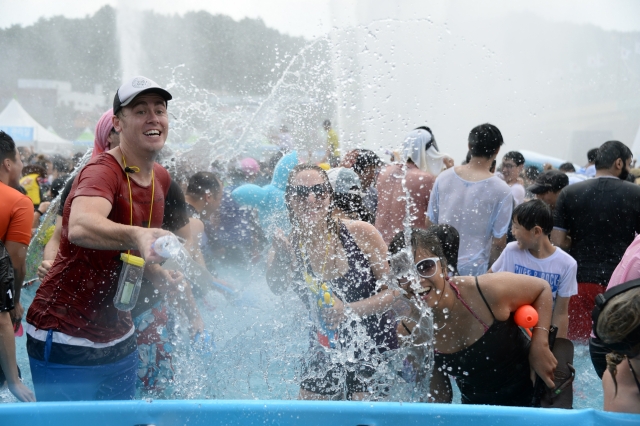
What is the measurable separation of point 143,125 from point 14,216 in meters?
0.94

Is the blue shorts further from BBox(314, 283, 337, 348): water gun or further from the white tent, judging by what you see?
the white tent

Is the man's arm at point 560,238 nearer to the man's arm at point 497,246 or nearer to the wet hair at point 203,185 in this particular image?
the man's arm at point 497,246

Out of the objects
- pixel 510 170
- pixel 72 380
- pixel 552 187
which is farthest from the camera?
pixel 510 170

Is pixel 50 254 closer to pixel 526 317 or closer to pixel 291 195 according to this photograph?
pixel 291 195

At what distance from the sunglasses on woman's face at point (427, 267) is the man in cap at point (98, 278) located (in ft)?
3.41

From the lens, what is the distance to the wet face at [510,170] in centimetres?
576

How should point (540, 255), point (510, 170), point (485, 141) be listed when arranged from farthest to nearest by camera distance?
point (510, 170) < point (485, 141) < point (540, 255)

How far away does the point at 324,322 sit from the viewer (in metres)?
2.78

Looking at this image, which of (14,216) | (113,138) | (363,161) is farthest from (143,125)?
(363,161)

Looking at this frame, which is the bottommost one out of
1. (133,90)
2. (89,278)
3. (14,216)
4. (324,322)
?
(324,322)

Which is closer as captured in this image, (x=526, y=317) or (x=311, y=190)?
(x=526, y=317)

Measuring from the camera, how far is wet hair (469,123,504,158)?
389cm

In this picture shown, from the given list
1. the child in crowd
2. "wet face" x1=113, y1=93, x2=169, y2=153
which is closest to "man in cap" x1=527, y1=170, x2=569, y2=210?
the child in crowd

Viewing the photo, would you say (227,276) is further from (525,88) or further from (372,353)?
(525,88)
